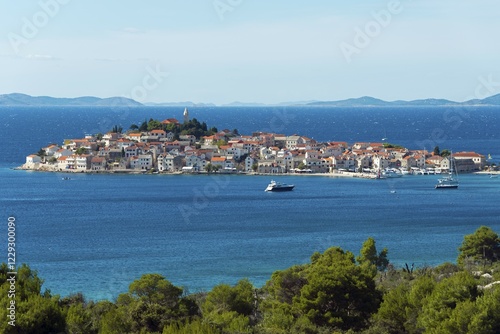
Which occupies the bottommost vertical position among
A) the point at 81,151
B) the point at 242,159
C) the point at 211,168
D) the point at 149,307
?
the point at 149,307

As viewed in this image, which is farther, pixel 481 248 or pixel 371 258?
pixel 481 248

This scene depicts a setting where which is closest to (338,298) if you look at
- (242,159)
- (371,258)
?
(371,258)

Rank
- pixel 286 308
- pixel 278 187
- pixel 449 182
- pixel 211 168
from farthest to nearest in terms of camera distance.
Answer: pixel 211 168
pixel 449 182
pixel 278 187
pixel 286 308

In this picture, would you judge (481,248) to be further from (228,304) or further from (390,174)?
(390,174)

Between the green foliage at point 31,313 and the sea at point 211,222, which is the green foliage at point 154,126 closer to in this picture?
the sea at point 211,222

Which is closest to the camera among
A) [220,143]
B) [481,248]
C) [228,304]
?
[228,304]
